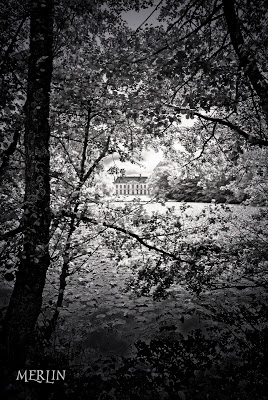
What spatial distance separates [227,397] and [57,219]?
12.8ft

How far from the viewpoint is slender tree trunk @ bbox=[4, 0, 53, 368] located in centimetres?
315

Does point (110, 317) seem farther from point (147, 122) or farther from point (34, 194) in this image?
point (147, 122)

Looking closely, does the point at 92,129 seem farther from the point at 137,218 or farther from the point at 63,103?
the point at 137,218

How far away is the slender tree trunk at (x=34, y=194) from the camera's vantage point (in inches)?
124

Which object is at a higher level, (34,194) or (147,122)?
(147,122)

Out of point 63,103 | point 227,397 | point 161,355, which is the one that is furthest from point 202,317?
point 63,103

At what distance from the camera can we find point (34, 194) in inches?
127

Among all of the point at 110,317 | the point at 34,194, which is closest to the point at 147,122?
the point at 34,194

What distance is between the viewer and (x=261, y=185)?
859 cm

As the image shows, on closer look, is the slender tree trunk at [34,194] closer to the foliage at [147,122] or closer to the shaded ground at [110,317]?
the foliage at [147,122]

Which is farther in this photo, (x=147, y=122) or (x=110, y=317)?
(x=110, y=317)

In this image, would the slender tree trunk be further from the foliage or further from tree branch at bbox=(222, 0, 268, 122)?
tree branch at bbox=(222, 0, 268, 122)

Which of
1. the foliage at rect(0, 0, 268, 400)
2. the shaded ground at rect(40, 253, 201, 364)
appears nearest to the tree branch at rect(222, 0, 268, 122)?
the foliage at rect(0, 0, 268, 400)

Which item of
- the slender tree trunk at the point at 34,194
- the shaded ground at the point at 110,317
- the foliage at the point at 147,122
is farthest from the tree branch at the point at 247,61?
the shaded ground at the point at 110,317
